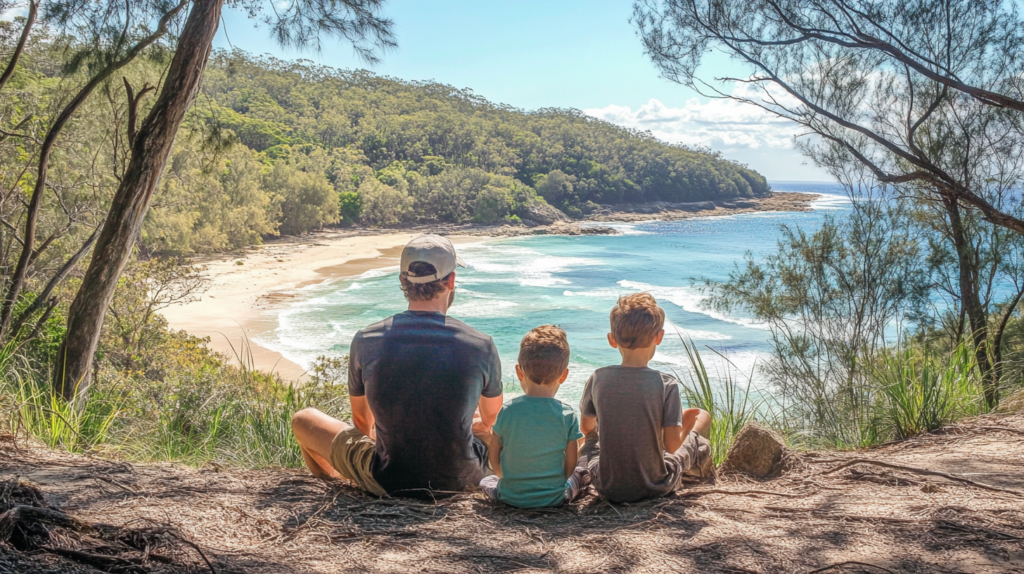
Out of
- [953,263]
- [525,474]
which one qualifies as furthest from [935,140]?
[525,474]

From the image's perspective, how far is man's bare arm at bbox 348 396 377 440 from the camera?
252 centimetres

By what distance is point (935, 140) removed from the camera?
23.6 feet

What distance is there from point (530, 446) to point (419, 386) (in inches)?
18.4

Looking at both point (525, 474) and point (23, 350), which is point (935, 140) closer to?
point (525, 474)

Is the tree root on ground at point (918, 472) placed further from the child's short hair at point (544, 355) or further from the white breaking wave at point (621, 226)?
the white breaking wave at point (621, 226)

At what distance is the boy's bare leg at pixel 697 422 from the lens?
2793 mm

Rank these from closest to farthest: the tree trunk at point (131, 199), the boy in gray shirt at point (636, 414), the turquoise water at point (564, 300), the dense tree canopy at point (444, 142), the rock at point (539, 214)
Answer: the boy in gray shirt at point (636, 414)
the tree trunk at point (131, 199)
the turquoise water at point (564, 300)
the rock at point (539, 214)
the dense tree canopy at point (444, 142)

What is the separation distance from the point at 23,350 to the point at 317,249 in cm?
3481

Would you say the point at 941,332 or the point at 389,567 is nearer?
the point at 389,567

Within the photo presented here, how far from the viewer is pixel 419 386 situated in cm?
231

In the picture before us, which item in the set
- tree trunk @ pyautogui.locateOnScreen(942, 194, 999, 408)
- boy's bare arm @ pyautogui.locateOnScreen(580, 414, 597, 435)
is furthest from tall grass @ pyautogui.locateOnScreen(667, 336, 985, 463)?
tree trunk @ pyautogui.locateOnScreen(942, 194, 999, 408)

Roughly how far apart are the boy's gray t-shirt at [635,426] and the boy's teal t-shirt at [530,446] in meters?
0.17

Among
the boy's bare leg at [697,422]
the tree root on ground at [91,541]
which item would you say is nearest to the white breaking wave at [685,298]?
the boy's bare leg at [697,422]

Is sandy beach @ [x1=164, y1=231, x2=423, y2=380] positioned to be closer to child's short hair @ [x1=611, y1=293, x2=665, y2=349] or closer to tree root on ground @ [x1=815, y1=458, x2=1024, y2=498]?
child's short hair @ [x1=611, y1=293, x2=665, y2=349]
